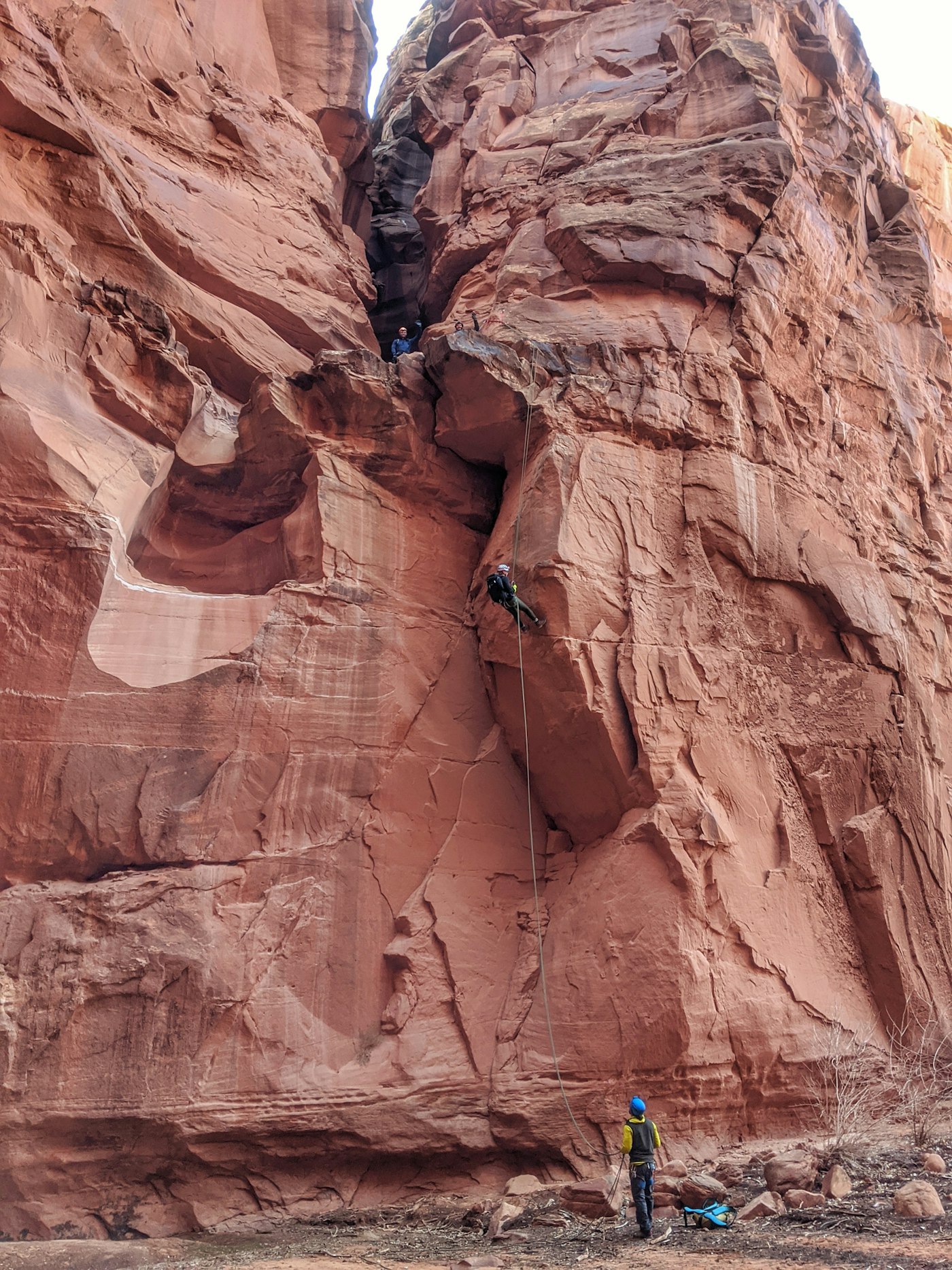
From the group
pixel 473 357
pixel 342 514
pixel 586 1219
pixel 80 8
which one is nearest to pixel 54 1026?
pixel 586 1219

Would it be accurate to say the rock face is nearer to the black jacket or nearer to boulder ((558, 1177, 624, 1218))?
the black jacket

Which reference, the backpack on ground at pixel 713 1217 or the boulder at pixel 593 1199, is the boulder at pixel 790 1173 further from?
the boulder at pixel 593 1199

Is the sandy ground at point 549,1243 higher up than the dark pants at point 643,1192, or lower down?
lower down

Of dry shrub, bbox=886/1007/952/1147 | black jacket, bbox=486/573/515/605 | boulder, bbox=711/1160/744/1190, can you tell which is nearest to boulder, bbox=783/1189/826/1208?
boulder, bbox=711/1160/744/1190

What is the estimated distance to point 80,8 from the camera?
17406mm

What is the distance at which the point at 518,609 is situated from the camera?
13430mm

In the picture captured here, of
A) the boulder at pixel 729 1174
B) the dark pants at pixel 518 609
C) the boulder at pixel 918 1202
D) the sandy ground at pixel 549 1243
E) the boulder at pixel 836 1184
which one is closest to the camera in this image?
the sandy ground at pixel 549 1243

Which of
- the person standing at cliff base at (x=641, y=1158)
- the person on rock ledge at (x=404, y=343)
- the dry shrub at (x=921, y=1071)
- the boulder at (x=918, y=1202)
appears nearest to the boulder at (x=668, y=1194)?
the person standing at cliff base at (x=641, y=1158)

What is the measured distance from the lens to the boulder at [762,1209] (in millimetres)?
9594

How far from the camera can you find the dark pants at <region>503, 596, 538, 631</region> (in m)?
13.3

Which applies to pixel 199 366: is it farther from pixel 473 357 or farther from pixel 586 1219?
pixel 586 1219

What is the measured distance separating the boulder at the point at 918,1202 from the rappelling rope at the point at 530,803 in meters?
2.65

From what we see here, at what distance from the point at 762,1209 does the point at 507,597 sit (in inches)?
283

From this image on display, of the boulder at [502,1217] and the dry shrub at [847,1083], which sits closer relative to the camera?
the boulder at [502,1217]
